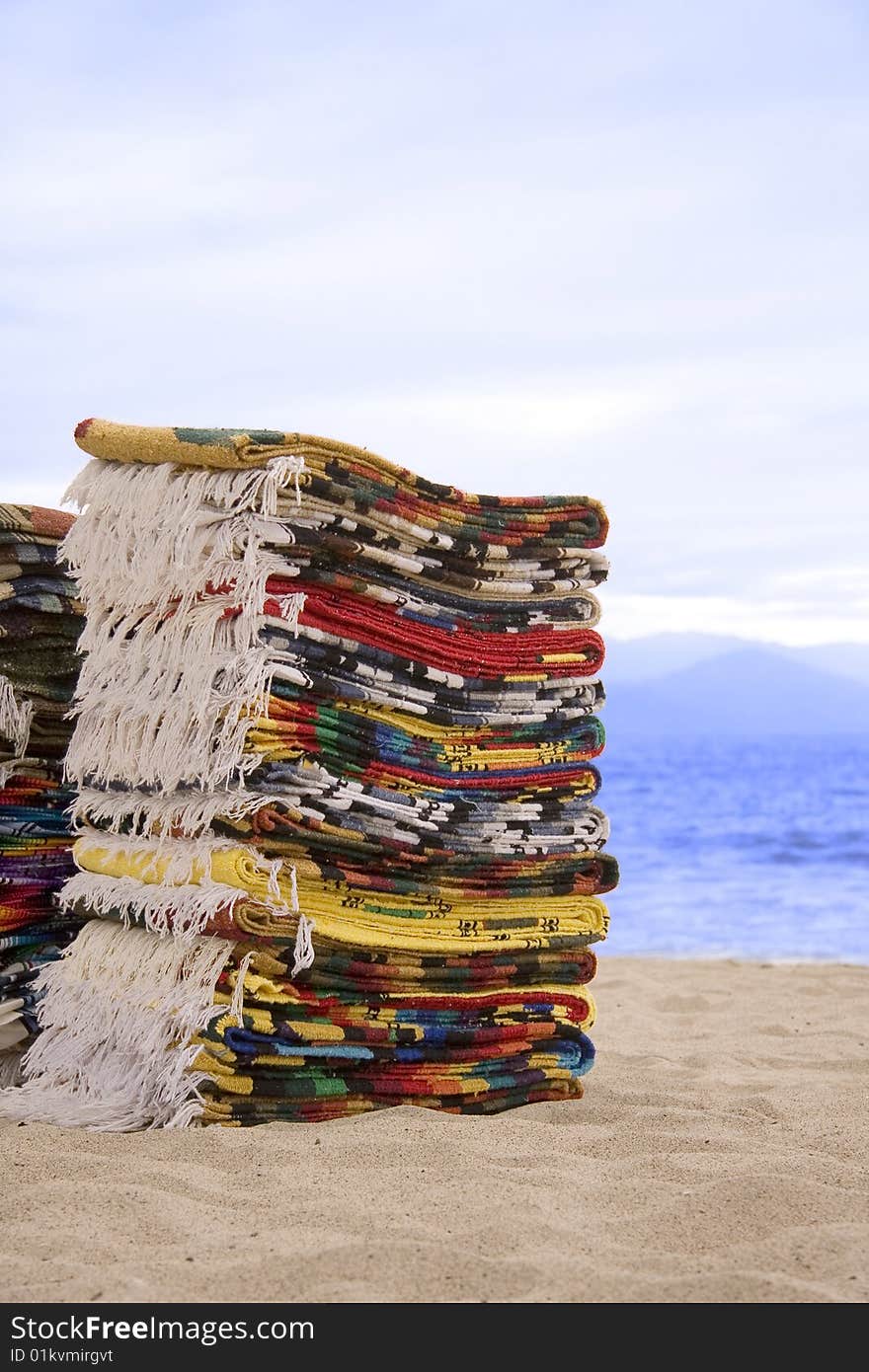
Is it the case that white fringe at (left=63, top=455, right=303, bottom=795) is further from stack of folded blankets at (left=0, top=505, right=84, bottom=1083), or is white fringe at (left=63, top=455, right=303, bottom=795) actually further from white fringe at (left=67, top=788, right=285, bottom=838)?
stack of folded blankets at (left=0, top=505, right=84, bottom=1083)

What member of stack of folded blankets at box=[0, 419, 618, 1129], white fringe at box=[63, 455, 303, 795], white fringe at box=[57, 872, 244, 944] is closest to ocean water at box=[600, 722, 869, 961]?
stack of folded blankets at box=[0, 419, 618, 1129]

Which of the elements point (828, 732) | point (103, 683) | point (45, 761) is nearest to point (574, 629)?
point (103, 683)

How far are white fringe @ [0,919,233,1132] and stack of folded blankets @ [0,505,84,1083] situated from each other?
0.31 m

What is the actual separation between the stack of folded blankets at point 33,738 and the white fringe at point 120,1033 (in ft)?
1.00

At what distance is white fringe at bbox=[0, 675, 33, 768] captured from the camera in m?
4.34

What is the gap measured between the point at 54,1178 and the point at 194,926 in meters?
0.64

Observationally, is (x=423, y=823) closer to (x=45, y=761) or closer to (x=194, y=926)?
(x=194, y=926)

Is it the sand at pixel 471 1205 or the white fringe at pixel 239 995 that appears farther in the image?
the white fringe at pixel 239 995

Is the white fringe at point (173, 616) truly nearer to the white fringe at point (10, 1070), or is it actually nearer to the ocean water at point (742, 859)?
the white fringe at point (10, 1070)

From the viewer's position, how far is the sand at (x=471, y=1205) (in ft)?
8.57

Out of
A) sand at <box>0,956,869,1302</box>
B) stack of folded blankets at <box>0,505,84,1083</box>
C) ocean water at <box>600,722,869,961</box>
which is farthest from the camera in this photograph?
ocean water at <box>600,722,869,961</box>

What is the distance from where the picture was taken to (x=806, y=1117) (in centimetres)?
400

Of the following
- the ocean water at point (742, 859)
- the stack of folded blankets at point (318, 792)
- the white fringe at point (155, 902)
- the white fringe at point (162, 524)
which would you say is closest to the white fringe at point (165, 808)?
the stack of folded blankets at point (318, 792)

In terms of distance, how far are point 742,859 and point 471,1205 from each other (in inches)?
717
